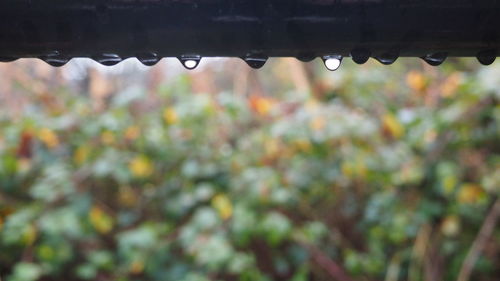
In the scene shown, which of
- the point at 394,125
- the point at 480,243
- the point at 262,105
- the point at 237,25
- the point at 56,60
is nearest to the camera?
the point at 237,25

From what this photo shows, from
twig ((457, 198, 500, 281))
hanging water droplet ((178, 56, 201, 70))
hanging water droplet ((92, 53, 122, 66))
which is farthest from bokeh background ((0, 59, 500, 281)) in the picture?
hanging water droplet ((92, 53, 122, 66))

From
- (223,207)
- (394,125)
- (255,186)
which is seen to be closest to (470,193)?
(394,125)

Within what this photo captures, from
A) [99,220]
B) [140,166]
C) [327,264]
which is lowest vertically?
[327,264]

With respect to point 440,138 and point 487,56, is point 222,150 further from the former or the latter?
point 487,56

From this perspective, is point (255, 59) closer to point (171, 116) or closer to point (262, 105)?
point (171, 116)

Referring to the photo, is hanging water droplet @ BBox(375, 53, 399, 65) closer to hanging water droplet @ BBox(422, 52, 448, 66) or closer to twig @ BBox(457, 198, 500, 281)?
hanging water droplet @ BBox(422, 52, 448, 66)

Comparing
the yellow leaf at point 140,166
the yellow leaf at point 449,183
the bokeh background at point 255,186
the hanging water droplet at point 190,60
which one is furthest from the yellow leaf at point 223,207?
the hanging water droplet at point 190,60
